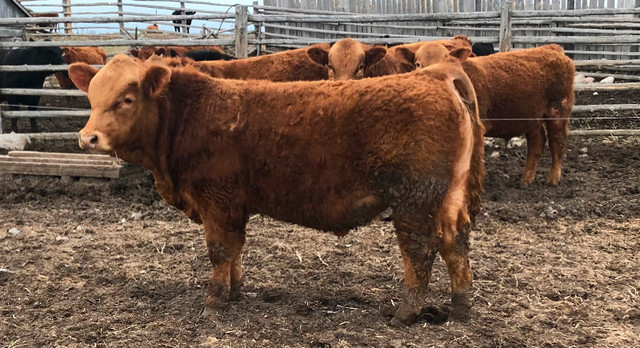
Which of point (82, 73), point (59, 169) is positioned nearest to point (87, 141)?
point (82, 73)

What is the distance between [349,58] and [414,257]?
14.0 ft

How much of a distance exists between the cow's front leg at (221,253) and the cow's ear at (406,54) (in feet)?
15.6

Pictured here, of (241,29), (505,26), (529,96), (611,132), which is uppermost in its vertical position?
(241,29)

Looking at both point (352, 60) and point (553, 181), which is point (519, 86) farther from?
point (352, 60)

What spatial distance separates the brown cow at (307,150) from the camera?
3.65 meters

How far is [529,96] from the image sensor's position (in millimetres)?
7672

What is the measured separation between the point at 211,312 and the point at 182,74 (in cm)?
175

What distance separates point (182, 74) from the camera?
418cm

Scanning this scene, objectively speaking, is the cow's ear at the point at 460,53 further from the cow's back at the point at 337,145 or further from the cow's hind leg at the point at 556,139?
the cow's back at the point at 337,145

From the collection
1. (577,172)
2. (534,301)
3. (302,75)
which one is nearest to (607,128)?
(577,172)

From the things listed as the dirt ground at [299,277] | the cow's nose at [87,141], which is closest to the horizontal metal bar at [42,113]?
the dirt ground at [299,277]

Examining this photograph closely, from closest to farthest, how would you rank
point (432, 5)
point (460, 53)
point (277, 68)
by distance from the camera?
point (460, 53) < point (277, 68) < point (432, 5)

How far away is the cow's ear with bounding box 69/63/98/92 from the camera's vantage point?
4.08 m

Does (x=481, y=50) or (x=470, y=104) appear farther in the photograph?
(x=481, y=50)
